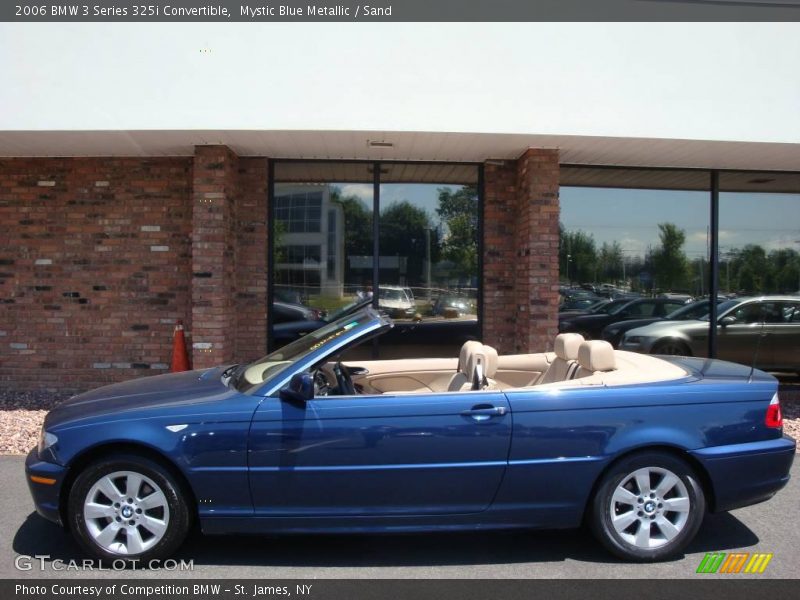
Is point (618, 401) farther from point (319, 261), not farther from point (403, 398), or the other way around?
point (319, 261)

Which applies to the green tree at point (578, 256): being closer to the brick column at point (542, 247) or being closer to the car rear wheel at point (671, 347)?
the brick column at point (542, 247)

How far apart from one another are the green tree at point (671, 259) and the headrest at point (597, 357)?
5186 mm

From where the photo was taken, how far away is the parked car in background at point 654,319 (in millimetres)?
9188

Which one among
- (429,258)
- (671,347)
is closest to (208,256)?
(429,258)

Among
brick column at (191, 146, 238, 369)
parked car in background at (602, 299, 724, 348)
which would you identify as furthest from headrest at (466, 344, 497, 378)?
parked car in background at (602, 299, 724, 348)

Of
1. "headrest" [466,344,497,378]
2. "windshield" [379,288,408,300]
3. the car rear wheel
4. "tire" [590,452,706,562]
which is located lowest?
"tire" [590,452,706,562]

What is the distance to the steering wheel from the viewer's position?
4430mm

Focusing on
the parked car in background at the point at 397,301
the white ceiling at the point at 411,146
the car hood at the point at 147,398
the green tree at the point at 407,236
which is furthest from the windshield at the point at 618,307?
the car hood at the point at 147,398

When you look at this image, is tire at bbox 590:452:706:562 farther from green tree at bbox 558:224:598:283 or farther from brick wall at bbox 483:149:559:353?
green tree at bbox 558:224:598:283

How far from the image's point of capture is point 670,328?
9.20m

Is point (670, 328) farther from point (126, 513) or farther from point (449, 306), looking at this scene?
point (126, 513)

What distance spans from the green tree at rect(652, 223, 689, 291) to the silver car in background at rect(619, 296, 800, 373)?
538 mm

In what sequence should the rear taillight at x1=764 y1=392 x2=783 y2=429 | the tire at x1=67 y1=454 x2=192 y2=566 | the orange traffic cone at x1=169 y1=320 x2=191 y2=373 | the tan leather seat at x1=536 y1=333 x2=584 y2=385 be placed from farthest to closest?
the orange traffic cone at x1=169 y1=320 x2=191 y2=373, the tan leather seat at x1=536 y1=333 x2=584 y2=385, the rear taillight at x1=764 y1=392 x2=783 y2=429, the tire at x1=67 y1=454 x2=192 y2=566
